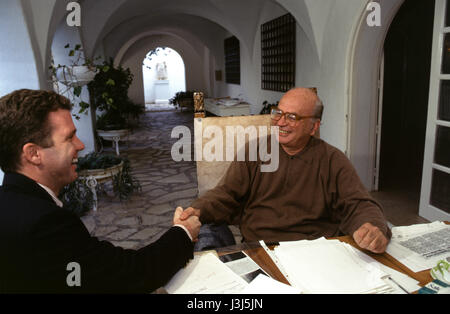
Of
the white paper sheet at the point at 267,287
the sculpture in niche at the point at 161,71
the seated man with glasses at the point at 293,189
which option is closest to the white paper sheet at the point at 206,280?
the white paper sheet at the point at 267,287

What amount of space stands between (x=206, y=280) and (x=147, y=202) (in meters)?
3.80

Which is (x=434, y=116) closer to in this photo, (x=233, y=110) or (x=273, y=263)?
(x=273, y=263)

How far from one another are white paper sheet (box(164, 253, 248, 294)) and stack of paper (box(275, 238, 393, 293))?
0.22 meters

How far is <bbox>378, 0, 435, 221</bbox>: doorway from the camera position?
509cm

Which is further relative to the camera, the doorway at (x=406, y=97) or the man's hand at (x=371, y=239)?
the doorway at (x=406, y=97)

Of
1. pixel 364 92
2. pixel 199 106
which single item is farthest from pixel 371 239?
pixel 364 92

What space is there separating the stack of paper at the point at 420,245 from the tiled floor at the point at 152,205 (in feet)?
7.19

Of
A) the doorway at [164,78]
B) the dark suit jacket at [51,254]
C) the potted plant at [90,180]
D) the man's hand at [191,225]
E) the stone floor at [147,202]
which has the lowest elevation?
the stone floor at [147,202]

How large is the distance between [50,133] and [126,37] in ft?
36.4

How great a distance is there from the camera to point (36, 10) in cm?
426

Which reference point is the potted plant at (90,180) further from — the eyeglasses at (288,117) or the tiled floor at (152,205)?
the eyeglasses at (288,117)

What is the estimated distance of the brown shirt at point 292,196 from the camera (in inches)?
80.0

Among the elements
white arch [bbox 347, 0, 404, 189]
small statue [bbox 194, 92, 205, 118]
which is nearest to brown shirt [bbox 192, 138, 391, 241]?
small statue [bbox 194, 92, 205, 118]

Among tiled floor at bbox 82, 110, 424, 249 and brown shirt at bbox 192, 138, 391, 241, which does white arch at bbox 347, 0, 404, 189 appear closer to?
tiled floor at bbox 82, 110, 424, 249
